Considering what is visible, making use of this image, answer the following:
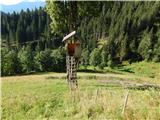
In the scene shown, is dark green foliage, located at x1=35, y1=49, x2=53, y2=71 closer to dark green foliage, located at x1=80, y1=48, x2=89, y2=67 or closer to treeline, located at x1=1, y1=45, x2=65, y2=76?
treeline, located at x1=1, y1=45, x2=65, y2=76

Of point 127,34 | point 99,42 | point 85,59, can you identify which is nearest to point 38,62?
point 85,59

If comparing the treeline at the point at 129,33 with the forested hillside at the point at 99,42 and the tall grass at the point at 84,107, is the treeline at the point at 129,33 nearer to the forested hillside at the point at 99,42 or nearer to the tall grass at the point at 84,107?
the forested hillside at the point at 99,42

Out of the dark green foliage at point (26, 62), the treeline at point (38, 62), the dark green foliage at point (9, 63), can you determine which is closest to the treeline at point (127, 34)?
the treeline at point (38, 62)

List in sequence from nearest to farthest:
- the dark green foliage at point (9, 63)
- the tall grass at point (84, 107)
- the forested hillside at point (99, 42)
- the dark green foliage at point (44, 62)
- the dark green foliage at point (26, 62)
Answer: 1. the tall grass at point (84, 107)
2. the dark green foliage at point (9, 63)
3. the dark green foliage at point (26, 62)
4. the dark green foliage at point (44, 62)
5. the forested hillside at point (99, 42)

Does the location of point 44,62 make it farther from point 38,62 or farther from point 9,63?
point 9,63

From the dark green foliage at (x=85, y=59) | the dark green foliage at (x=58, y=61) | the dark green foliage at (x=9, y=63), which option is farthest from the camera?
the dark green foliage at (x=85, y=59)

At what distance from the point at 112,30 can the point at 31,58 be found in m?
68.5

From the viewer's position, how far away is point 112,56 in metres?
161

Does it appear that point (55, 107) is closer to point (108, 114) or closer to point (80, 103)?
point (80, 103)

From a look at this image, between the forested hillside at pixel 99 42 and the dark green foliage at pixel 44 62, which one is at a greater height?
the forested hillside at pixel 99 42

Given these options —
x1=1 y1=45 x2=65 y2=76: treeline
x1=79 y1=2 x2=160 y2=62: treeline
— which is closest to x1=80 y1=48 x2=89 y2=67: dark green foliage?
x1=79 y1=2 x2=160 y2=62: treeline

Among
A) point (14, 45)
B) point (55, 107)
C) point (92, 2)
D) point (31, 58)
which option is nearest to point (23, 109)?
point (55, 107)

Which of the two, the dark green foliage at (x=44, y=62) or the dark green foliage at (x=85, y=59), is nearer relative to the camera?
the dark green foliage at (x=44, y=62)

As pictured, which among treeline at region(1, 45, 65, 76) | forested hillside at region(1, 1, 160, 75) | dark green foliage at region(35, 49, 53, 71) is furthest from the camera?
forested hillside at region(1, 1, 160, 75)
